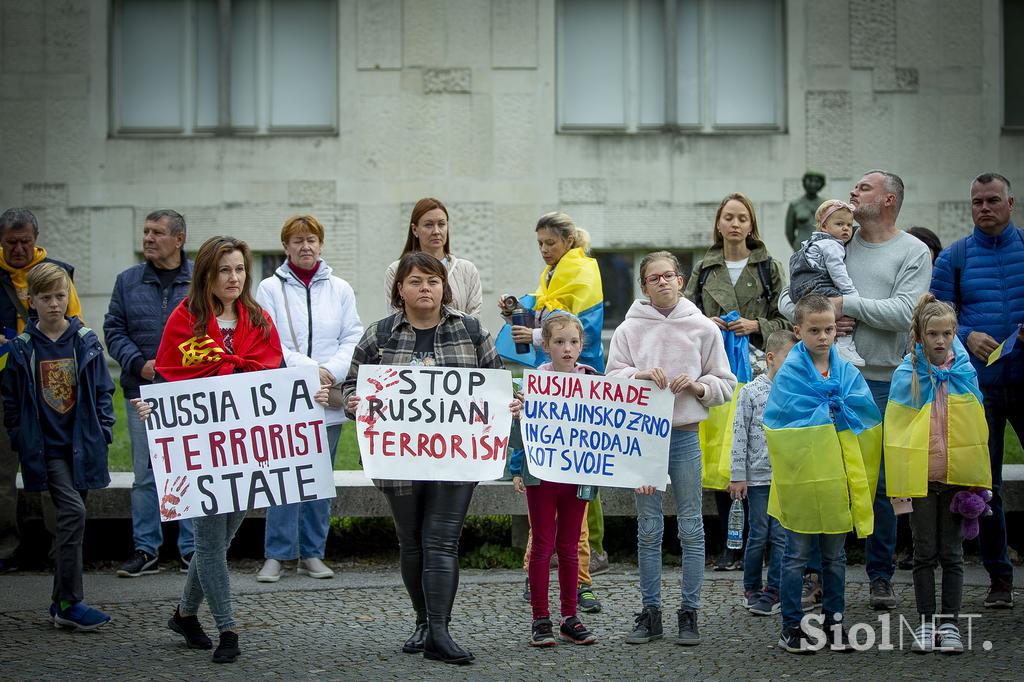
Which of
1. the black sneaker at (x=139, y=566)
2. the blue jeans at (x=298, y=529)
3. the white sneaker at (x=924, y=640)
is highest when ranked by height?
the blue jeans at (x=298, y=529)

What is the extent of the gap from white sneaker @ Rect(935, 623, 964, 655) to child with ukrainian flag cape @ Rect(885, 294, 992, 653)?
4 centimetres

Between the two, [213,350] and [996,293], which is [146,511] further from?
[996,293]

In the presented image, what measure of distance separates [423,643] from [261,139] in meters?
11.2

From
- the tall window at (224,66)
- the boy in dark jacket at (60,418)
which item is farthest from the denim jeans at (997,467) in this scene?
the tall window at (224,66)

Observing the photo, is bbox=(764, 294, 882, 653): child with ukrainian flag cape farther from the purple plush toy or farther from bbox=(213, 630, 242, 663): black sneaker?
bbox=(213, 630, 242, 663): black sneaker

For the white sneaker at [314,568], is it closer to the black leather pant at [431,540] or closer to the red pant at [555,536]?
the black leather pant at [431,540]

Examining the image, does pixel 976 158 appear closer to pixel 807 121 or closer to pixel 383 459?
pixel 807 121

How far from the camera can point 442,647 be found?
21.4ft

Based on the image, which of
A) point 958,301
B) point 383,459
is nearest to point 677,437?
point 383,459

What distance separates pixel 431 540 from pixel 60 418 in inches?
92.4

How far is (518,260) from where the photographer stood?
55.4ft

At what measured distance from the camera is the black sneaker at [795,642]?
21.9 ft

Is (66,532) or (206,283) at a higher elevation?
(206,283)

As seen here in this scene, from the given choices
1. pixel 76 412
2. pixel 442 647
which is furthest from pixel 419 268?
pixel 76 412
